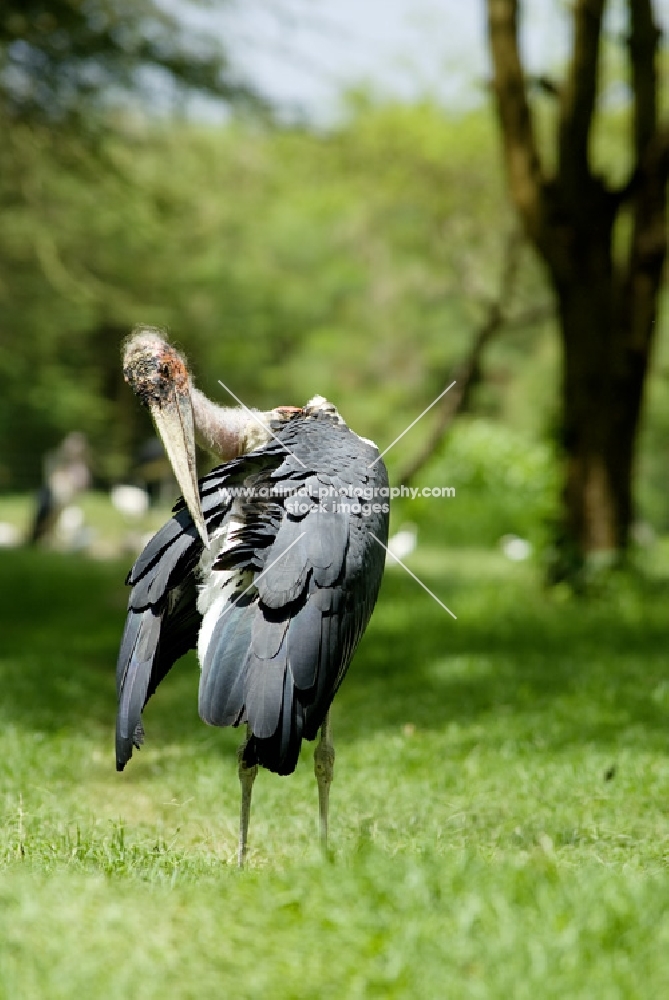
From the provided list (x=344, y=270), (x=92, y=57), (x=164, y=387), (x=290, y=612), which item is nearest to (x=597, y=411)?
(x=92, y=57)

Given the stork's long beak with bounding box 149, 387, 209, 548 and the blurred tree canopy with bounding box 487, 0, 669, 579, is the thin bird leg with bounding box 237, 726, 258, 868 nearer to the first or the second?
the stork's long beak with bounding box 149, 387, 209, 548

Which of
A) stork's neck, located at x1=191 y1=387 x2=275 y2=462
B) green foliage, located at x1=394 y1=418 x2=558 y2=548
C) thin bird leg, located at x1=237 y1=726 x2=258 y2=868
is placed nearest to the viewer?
thin bird leg, located at x1=237 y1=726 x2=258 y2=868

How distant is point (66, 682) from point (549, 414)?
5091 mm

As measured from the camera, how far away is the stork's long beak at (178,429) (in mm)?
4016

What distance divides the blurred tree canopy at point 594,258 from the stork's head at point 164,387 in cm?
629

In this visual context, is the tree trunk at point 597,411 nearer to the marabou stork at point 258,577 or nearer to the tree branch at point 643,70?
the tree branch at point 643,70

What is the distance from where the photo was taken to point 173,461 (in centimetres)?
405

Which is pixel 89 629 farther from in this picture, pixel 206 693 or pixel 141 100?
pixel 206 693

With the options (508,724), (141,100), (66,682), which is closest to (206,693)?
(508,724)

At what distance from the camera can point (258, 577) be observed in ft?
12.3

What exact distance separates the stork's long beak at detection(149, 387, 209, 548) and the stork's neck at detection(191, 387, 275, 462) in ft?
0.36

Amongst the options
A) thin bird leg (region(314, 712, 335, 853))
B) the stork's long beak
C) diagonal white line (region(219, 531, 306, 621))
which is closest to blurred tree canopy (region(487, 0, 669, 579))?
thin bird leg (region(314, 712, 335, 853))

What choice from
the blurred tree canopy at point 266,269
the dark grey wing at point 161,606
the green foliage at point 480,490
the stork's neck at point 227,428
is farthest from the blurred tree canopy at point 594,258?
the green foliage at point 480,490

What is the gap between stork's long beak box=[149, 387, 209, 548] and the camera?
402 centimetres
